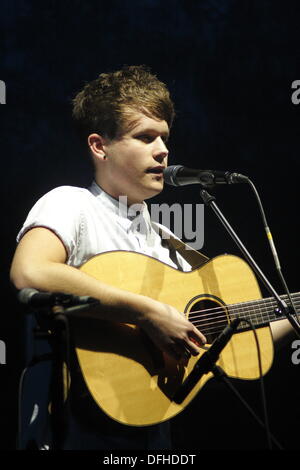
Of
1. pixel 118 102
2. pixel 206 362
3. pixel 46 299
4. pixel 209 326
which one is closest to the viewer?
pixel 46 299

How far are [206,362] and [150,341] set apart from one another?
0.26 metres

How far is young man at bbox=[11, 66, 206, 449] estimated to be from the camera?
185 cm

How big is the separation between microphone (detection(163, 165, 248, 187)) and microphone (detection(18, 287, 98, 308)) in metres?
0.92

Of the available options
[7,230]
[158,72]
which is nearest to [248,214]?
[158,72]

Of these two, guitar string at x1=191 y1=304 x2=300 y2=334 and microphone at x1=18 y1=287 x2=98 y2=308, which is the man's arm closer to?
guitar string at x1=191 y1=304 x2=300 y2=334

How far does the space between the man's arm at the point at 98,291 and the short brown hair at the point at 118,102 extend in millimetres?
782

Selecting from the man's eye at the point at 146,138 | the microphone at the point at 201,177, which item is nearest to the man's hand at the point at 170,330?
the microphone at the point at 201,177

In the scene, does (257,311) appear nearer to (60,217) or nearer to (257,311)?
(257,311)

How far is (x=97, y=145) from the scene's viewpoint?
250cm

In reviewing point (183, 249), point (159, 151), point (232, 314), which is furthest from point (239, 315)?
point (159, 151)

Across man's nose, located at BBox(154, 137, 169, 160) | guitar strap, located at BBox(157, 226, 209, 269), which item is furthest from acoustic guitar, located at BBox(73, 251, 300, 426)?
man's nose, located at BBox(154, 137, 169, 160)

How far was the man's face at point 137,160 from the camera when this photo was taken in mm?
2381
